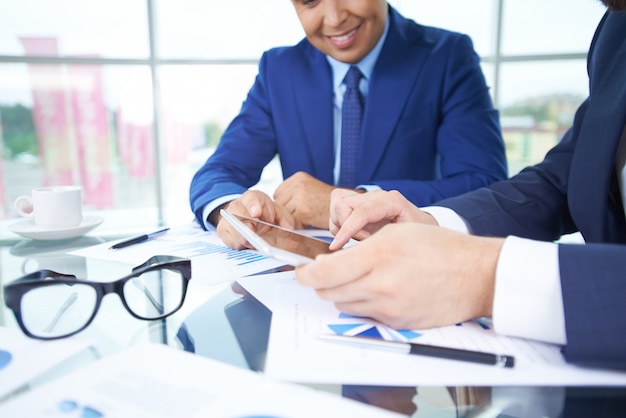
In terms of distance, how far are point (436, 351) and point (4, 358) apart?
37 centimetres

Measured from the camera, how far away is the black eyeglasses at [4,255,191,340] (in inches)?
16.9

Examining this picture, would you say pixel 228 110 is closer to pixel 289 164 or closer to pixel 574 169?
pixel 289 164

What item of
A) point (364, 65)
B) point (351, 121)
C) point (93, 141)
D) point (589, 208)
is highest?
point (364, 65)

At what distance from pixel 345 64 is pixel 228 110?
2.31 meters

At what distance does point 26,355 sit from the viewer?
1.30 ft

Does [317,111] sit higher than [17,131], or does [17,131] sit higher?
[317,111]

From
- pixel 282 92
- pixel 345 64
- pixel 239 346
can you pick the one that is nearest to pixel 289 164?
pixel 282 92

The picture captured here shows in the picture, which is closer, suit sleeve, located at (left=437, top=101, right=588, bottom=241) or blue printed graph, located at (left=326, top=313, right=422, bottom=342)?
blue printed graph, located at (left=326, top=313, right=422, bottom=342)

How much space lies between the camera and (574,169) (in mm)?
711

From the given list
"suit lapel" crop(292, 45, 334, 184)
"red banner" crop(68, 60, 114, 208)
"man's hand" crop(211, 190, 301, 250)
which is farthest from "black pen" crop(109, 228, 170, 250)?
"red banner" crop(68, 60, 114, 208)

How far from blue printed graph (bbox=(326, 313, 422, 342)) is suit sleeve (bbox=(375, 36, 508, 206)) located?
0.61 m

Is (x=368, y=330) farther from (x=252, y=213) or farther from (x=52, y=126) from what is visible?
(x=52, y=126)

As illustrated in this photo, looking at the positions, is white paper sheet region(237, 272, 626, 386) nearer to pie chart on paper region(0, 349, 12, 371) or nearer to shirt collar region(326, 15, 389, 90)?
pie chart on paper region(0, 349, 12, 371)

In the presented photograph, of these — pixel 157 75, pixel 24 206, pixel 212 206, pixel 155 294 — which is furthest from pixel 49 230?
pixel 157 75
